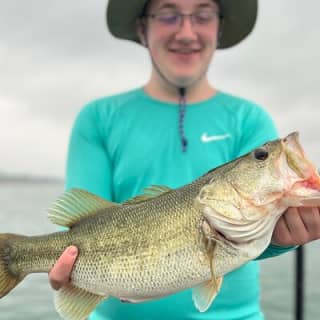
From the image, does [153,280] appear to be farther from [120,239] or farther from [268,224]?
[268,224]

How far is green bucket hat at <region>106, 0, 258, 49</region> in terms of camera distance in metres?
3.61

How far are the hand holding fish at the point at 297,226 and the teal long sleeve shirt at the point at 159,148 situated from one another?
534 millimetres

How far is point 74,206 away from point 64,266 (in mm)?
335

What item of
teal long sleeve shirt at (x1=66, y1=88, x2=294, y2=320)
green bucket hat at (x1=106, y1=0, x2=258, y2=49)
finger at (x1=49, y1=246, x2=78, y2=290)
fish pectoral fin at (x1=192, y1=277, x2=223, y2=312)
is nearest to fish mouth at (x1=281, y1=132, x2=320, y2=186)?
fish pectoral fin at (x1=192, y1=277, x2=223, y2=312)

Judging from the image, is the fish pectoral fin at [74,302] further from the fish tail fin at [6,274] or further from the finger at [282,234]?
the finger at [282,234]

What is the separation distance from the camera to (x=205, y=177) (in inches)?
102

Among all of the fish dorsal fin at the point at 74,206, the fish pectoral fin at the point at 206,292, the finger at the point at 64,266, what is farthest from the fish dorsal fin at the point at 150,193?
the fish pectoral fin at the point at 206,292

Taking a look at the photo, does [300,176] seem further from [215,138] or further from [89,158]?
[89,158]

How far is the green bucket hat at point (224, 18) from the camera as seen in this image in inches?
142

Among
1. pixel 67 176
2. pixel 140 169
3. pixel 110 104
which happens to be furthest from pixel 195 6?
pixel 67 176

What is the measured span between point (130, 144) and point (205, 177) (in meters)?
0.84

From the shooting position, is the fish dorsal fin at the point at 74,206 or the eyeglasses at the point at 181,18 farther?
the eyeglasses at the point at 181,18

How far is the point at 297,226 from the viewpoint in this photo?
256 cm

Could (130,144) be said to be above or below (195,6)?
below
